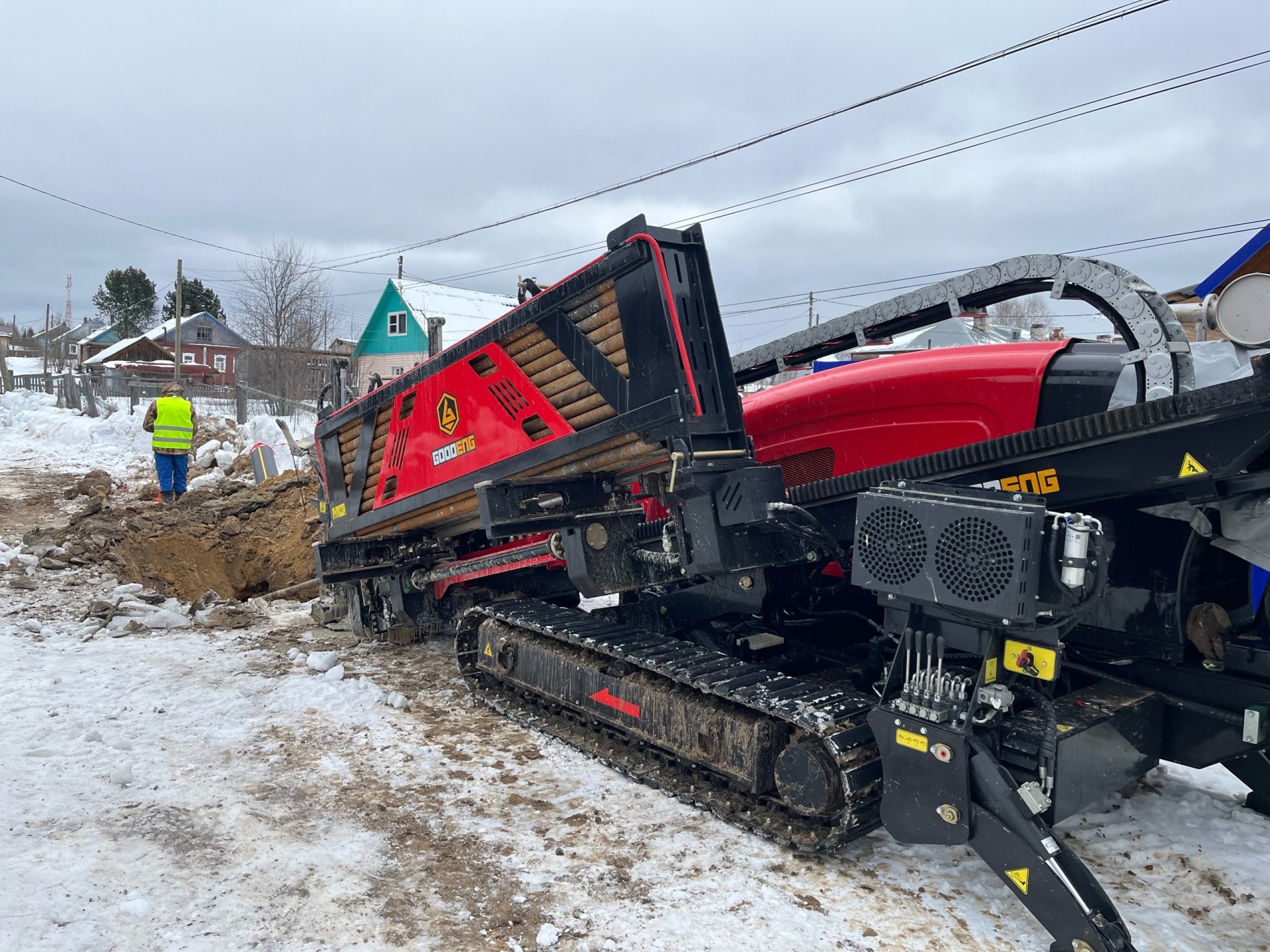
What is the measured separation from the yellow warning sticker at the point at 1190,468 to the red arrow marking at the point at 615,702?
2.32 metres

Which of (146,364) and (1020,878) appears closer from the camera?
(1020,878)

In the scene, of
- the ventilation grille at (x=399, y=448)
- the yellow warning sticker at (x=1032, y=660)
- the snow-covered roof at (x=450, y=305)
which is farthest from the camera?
the snow-covered roof at (x=450, y=305)

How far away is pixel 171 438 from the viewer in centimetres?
1077

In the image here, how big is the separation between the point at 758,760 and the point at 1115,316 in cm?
206

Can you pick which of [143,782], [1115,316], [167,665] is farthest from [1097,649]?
[167,665]

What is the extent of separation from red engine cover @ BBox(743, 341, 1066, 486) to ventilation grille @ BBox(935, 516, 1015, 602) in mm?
1222

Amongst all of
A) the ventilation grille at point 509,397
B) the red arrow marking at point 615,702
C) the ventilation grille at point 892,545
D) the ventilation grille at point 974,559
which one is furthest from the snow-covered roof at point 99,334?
the ventilation grille at point 974,559

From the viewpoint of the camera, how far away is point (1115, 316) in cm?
318

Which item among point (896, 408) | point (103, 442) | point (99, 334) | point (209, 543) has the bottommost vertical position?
point (209, 543)

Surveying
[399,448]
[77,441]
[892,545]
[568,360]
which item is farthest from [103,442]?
[892,545]

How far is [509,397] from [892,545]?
7.44ft

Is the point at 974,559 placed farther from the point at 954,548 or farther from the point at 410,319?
the point at 410,319

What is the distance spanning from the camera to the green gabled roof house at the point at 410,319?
33.6m

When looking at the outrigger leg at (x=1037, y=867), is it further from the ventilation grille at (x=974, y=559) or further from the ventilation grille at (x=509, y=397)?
the ventilation grille at (x=509, y=397)
